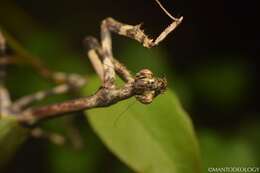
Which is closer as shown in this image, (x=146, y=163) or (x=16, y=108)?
(x=146, y=163)

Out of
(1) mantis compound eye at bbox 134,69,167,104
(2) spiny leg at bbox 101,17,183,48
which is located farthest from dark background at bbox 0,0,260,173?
(1) mantis compound eye at bbox 134,69,167,104

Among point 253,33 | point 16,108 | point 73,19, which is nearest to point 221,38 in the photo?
point 253,33

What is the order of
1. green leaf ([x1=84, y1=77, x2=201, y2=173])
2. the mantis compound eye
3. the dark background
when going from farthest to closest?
the dark background, green leaf ([x1=84, y1=77, x2=201, y2=173]), the mantis compound eye

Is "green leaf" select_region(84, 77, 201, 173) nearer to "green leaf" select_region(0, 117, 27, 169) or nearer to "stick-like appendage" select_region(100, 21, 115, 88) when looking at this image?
"stick-like appendage" select_region(100, 21, 115, 88)

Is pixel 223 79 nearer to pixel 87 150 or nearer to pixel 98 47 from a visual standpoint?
pixel 87 150

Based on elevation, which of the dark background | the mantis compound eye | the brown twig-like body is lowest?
the mantis compound eye

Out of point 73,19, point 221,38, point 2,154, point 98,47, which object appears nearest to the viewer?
point 98,47

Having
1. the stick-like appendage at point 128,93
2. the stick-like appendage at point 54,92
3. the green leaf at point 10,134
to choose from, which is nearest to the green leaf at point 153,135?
the stick-like appendage at point 128,93
